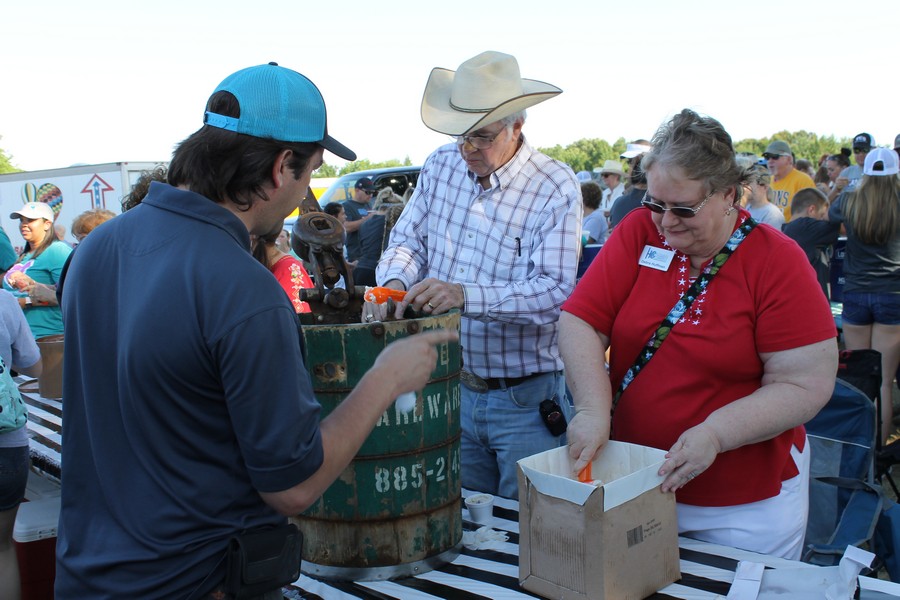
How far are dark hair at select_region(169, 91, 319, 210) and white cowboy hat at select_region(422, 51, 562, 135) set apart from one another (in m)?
1.39

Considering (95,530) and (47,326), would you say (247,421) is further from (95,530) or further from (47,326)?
(47,326)

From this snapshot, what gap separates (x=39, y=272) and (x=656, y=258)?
5441mm

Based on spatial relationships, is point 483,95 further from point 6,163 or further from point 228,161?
point 6,163

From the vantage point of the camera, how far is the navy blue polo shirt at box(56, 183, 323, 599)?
127 cm

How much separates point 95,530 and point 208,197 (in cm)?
63

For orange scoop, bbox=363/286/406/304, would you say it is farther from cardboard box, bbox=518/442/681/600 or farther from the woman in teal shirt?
the woman in teal shirt

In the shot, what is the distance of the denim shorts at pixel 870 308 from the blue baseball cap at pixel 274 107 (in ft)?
16.4

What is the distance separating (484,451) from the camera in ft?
9.27

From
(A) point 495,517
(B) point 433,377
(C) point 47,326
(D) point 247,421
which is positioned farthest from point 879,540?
(C) point 47,326

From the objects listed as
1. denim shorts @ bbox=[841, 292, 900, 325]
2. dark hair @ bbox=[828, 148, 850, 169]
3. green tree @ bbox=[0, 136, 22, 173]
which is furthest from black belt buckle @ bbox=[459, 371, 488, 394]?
green tree @ bbox=[0, 136, 22, 173]

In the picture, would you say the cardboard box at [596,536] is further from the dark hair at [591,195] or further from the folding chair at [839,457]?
the dark hair at [591,195]

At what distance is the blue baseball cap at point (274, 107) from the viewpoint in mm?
1396

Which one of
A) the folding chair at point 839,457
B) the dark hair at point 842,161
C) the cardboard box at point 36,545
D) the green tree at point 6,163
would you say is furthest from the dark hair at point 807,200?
the green tree at point 6,163

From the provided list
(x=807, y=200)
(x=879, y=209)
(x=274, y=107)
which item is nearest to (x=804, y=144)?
(x=807, y=200)
